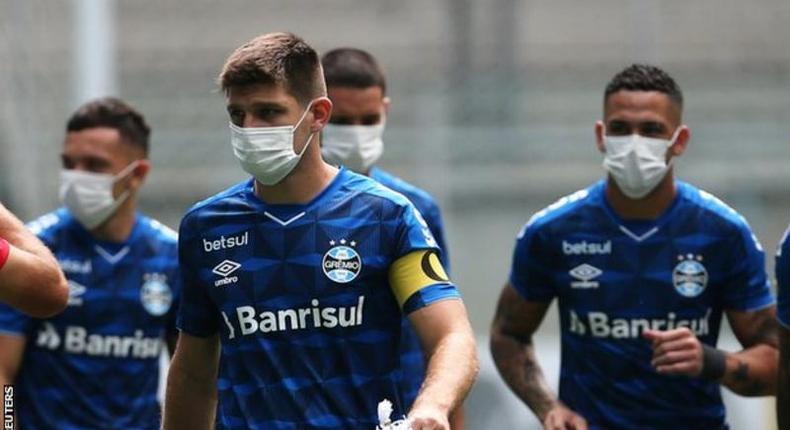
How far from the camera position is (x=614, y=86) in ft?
22.0

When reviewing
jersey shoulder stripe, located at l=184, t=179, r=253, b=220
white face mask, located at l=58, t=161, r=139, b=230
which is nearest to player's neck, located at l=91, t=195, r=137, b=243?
white face mask, located at l=58, t=161, r=139, b=230

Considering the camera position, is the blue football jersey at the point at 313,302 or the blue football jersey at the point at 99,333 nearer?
the blue football jersey at the point at 313,302

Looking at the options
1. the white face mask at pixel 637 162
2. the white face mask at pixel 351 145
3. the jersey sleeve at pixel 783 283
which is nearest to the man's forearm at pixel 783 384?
the jersey sleeve at pixel 783 283

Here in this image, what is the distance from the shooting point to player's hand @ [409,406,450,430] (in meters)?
4.13

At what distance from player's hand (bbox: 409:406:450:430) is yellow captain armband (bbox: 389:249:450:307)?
54 cm

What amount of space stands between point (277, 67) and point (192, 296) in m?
0.77

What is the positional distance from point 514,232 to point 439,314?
319 inches

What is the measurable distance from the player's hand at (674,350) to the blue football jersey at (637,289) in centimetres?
51

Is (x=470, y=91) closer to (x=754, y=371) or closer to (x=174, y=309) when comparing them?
(x=174, y=309)

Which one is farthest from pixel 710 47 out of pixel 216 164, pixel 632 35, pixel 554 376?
pixel 554 376

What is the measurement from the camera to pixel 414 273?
4.70m

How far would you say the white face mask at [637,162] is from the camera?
257 inches

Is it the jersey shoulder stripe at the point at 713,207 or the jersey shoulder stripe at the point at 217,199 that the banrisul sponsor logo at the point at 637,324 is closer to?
the jersey shoulder stripe at the point at 713,207

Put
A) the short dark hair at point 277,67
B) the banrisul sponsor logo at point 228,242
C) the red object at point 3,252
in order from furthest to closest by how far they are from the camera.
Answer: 1. the banrisul sponsor logo at point 228,242
2. the short dark hair at point 277,67
3. the red object at point 3,252
